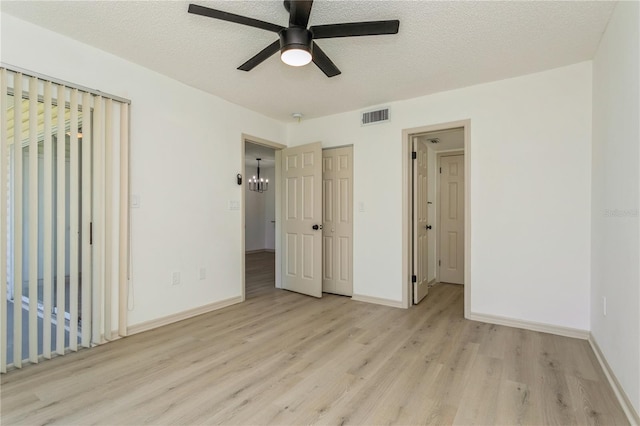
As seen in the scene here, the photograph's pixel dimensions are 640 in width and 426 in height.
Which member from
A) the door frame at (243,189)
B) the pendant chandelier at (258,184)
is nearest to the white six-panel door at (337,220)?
the door frame at (243,189)

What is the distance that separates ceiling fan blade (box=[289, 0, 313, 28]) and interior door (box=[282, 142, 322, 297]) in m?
2.31

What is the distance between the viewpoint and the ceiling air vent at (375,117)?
3889 millimetres

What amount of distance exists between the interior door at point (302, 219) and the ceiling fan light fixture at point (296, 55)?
2.14 metres

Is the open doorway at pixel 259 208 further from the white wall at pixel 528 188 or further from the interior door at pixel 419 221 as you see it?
the white wall at pixel 528 188

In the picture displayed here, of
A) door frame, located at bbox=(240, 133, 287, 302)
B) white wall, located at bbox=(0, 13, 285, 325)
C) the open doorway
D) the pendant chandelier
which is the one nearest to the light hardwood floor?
white wall, located at bbox=(0, 13, 285, 325)

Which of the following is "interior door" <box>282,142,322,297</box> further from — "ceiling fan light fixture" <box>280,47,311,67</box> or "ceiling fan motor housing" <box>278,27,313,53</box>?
"ceiling fan motor housing" <box>278,27,313,53</box>

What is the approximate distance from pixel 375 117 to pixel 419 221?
4.74 ft

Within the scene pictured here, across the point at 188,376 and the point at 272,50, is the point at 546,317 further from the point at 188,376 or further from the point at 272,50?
the point at 272,50

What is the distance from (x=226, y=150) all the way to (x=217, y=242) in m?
1.12

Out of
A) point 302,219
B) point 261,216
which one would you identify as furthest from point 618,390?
point 261,216

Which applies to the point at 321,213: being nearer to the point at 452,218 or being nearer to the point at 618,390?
the point at 452,218

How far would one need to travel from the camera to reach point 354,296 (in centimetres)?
417

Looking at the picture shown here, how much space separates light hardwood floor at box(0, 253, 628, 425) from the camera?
1763 mm

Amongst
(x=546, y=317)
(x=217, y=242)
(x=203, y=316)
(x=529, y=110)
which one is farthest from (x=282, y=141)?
(x=546, y=317)
